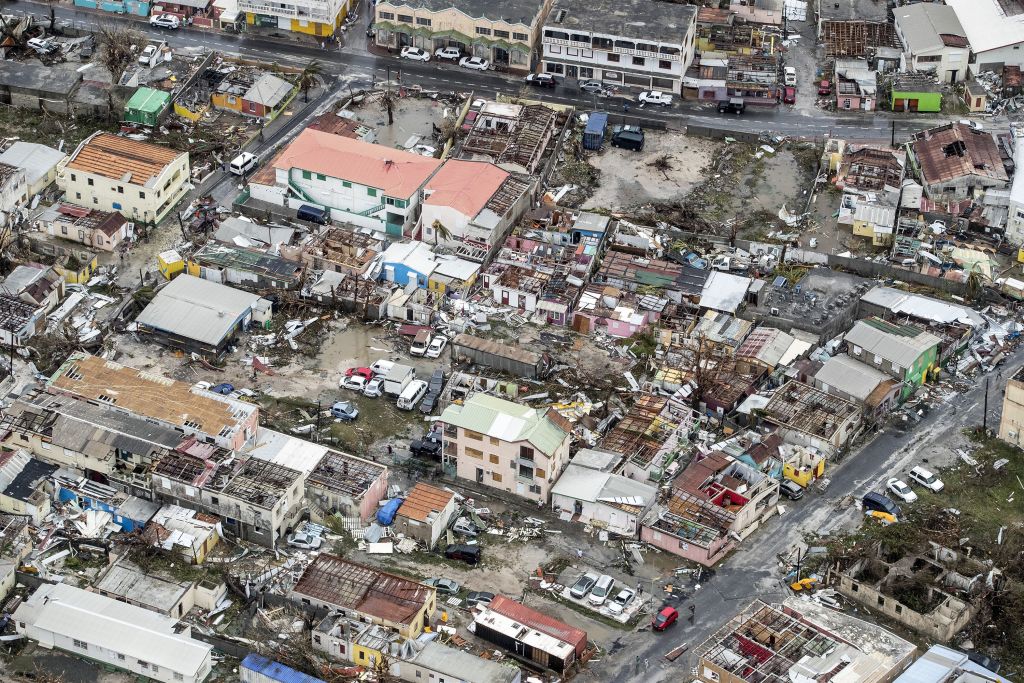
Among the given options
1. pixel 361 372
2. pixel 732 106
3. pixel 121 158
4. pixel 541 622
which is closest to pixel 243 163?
pixel 121 158

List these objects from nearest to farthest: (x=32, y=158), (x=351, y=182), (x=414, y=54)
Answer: (x=351, y=182) → (x=32, y=158) → (x=414, y=54)

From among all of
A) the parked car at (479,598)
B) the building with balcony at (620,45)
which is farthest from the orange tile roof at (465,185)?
the parked car at (479,598)

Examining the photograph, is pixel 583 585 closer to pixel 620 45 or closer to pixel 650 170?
pixel 650 170

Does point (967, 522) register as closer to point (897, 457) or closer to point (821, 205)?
point (897, 457)

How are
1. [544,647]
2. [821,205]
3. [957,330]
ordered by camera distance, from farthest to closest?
[821,205], [957,330], [544,647]

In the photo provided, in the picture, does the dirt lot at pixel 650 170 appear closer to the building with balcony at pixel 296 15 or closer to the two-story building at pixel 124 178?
the building with balcony at pixel 296 15

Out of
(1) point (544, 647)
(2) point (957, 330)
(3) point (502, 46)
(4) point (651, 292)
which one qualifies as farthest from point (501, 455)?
(3) point (502, 46)
